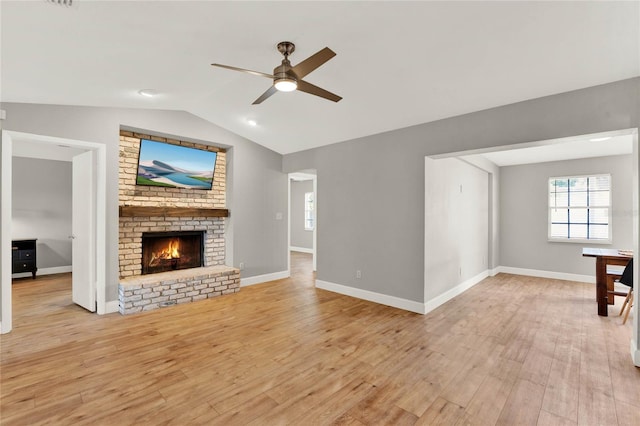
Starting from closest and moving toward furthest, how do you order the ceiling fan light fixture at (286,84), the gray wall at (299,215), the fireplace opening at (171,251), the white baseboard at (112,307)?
the ceiling fan light fixture at (286,84)
the white baseboard at (112,307)
the fireplace opening at (171,251)
the gray wall at (299,215)

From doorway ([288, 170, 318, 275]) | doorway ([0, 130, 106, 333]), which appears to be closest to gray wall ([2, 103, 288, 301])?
doorway ([0, 130, 106, 333])

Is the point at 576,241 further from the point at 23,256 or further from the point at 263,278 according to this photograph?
the point at 23,256

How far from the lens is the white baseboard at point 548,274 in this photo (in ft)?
19.5

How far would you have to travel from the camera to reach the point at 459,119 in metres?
3.64

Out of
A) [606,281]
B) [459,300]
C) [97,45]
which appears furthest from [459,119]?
[97,45]

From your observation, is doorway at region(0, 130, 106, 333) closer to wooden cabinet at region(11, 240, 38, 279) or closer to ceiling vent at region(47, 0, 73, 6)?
ceiling vent at region(47, 0, 73, 6)

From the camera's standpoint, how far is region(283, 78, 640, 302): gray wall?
2.82 m

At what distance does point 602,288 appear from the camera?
407 cm

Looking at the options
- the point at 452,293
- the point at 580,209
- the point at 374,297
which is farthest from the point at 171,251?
the point at 580,209

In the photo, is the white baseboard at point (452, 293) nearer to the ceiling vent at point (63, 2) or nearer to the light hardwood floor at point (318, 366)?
the light hardwood floor at point (318, 366)

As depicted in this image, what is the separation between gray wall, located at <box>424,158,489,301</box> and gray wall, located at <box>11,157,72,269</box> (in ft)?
25.1

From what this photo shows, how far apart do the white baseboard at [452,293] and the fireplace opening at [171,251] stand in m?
3.95

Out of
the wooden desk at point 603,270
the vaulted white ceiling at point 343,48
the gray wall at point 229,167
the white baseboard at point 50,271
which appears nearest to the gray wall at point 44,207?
the white baseboard at point 50,271

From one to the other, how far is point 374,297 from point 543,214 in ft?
15.3
